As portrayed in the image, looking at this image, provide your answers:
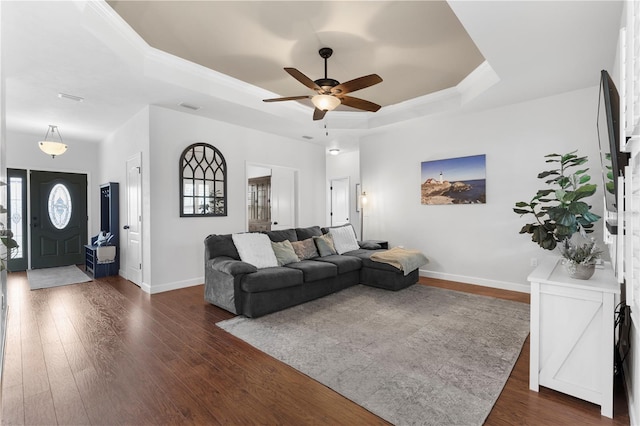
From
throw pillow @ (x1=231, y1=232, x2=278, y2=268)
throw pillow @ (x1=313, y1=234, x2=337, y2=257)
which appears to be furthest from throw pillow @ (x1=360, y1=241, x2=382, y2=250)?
throw pillow @ (x1=231, y1=232, x2=278, y2=268)

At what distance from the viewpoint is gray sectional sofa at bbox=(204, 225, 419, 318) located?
3.44 metres

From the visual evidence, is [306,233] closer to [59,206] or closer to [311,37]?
[311,37]

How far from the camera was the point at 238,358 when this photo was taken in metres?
2.52

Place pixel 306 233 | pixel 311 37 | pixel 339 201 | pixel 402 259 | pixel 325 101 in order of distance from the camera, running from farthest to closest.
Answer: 1. pixel 339 201
2. pixel 306 233
3. pixel 402 259
4. pixel 325 101
5. pixel 311 37

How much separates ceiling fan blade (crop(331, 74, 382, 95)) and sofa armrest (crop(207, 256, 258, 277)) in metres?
2.16

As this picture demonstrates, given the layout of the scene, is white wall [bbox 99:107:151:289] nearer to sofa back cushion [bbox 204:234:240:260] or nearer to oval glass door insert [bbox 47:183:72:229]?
oval glass door insert [bbox 47:183:72:229]

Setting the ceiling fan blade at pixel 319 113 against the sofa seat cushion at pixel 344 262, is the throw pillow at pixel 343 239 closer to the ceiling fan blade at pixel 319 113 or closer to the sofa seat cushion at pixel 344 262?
the sofa seat cushion at pixel 344 262

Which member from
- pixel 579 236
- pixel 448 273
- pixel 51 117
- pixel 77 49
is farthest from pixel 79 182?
pixel 579 236

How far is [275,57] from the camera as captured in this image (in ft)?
12.0

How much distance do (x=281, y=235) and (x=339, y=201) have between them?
4.94m

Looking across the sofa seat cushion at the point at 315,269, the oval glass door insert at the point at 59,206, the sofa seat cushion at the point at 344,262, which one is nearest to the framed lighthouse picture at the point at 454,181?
the sofa seat cushion at the point at 344,262

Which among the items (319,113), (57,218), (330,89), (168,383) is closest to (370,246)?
(319,113)

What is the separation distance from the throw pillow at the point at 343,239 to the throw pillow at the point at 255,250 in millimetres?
1432

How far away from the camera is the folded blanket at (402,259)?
440cm
